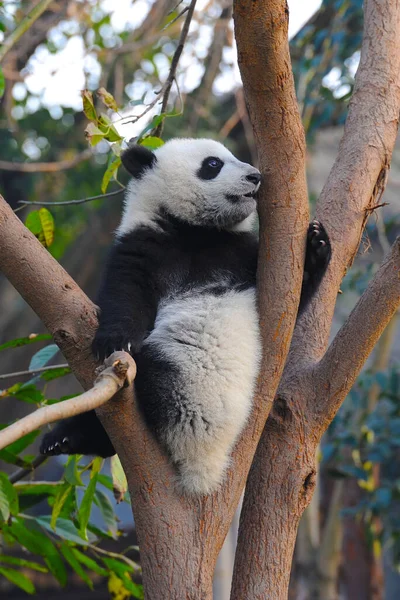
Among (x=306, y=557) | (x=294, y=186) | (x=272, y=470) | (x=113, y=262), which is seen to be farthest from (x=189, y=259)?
(x=306, y=557)

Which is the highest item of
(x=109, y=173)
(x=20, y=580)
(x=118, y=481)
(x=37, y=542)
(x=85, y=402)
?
(x=109, y=173)

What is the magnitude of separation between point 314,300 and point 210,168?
2.56 ft

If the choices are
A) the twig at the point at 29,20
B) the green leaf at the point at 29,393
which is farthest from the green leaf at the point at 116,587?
the twig at the point at 29,20

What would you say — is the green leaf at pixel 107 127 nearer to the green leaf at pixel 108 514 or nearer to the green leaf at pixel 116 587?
the green leaf at pixel 108 514

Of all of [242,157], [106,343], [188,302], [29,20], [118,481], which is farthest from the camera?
[242,157]

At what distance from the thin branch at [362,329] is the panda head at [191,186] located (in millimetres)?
696

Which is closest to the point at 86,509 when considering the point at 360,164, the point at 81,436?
the point at 81,436

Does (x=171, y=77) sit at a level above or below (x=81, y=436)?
above

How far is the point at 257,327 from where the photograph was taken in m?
2.03

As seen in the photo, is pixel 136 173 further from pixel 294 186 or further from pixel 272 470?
pixel 272 470

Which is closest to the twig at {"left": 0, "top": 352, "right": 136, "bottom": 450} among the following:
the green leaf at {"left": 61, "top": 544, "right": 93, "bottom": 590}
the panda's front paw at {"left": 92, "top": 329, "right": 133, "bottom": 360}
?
the panda's front paw at {"left": 92, "top": 329, "right": 133, "bottom": 360}

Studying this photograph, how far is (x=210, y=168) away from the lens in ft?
9.07

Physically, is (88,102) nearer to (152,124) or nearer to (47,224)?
(152,124)

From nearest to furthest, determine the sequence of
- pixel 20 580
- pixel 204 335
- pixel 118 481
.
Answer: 1. pixel 118 481
2. pixel 204 335
3. pixel 20 580
